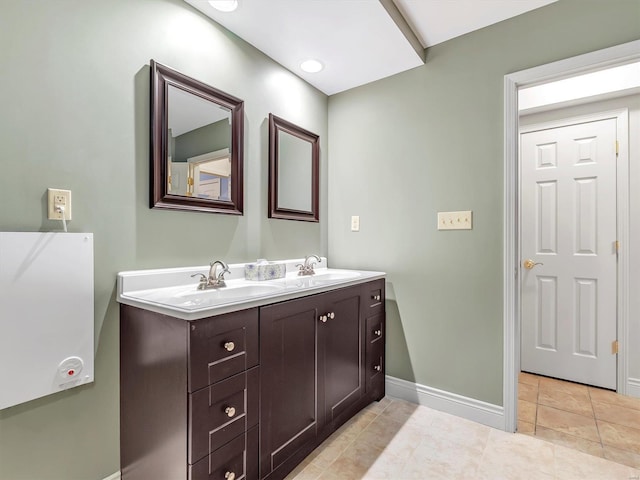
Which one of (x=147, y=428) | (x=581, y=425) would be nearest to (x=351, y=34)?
(x=147, y=428)

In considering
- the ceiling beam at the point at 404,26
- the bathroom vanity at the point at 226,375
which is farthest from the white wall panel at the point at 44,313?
the ceiling beam at the point at 404,26

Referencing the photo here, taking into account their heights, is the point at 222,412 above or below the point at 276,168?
below

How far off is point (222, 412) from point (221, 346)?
0.78ft

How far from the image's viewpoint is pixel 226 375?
3.90ft

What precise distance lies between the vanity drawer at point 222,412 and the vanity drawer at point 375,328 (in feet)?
3.07

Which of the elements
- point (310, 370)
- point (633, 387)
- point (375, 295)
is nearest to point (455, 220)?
point (375, 295)

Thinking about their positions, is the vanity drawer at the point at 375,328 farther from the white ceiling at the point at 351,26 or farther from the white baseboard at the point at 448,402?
the white ceiling at the point at 351,26

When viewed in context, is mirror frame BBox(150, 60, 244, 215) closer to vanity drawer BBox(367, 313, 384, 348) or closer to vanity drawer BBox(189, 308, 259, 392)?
vanity drawer BBox(189, 308, 259, 392)

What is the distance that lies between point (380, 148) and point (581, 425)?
2.10m

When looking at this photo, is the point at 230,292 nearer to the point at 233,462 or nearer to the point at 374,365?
the point at 233,462

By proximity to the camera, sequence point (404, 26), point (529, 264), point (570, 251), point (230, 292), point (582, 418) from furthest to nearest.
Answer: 1. point (529, 264)
2. point (570, 251)
3. point (582, 418)
4. point (404, 26)
5. point (230, 292)

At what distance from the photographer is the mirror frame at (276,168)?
2.09m

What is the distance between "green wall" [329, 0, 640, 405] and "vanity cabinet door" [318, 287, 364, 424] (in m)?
0.46

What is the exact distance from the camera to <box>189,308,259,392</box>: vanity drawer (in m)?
1.09
